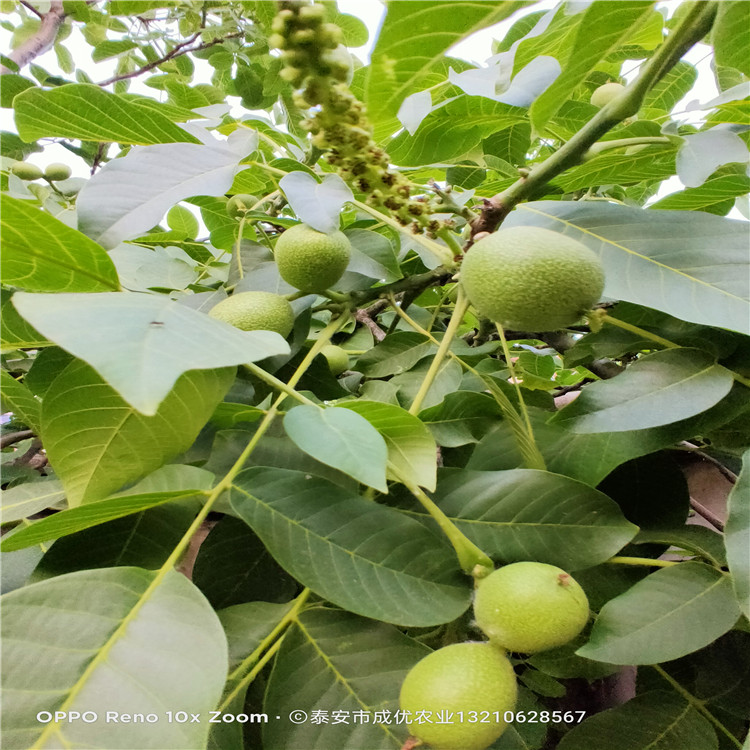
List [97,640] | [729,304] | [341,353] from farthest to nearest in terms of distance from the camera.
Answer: [341,353] → [729,304] → [97,640]

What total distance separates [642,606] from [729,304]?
292mm

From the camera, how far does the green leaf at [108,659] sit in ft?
1.22

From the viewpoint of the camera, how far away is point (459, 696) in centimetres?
43

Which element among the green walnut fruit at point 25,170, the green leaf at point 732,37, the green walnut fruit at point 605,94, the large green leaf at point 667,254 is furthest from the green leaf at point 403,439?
the green walnut fruit at point 25,170

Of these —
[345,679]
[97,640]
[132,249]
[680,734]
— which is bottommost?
[680,734]

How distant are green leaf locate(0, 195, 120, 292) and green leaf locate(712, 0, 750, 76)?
1.94ft

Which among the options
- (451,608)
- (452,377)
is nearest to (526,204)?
(452,377)

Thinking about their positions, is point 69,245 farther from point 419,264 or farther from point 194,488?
point 419,264

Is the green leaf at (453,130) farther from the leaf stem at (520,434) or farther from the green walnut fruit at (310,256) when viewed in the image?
the leaf stem at (520,434)

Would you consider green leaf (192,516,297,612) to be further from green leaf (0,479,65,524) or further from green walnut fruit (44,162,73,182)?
green walnut fruit (44,162,73,182)

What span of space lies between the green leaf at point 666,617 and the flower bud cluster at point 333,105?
1.44 ft

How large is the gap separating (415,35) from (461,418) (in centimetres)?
41

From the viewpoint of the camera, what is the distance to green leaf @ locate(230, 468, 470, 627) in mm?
470

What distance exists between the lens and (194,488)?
0.53 m
